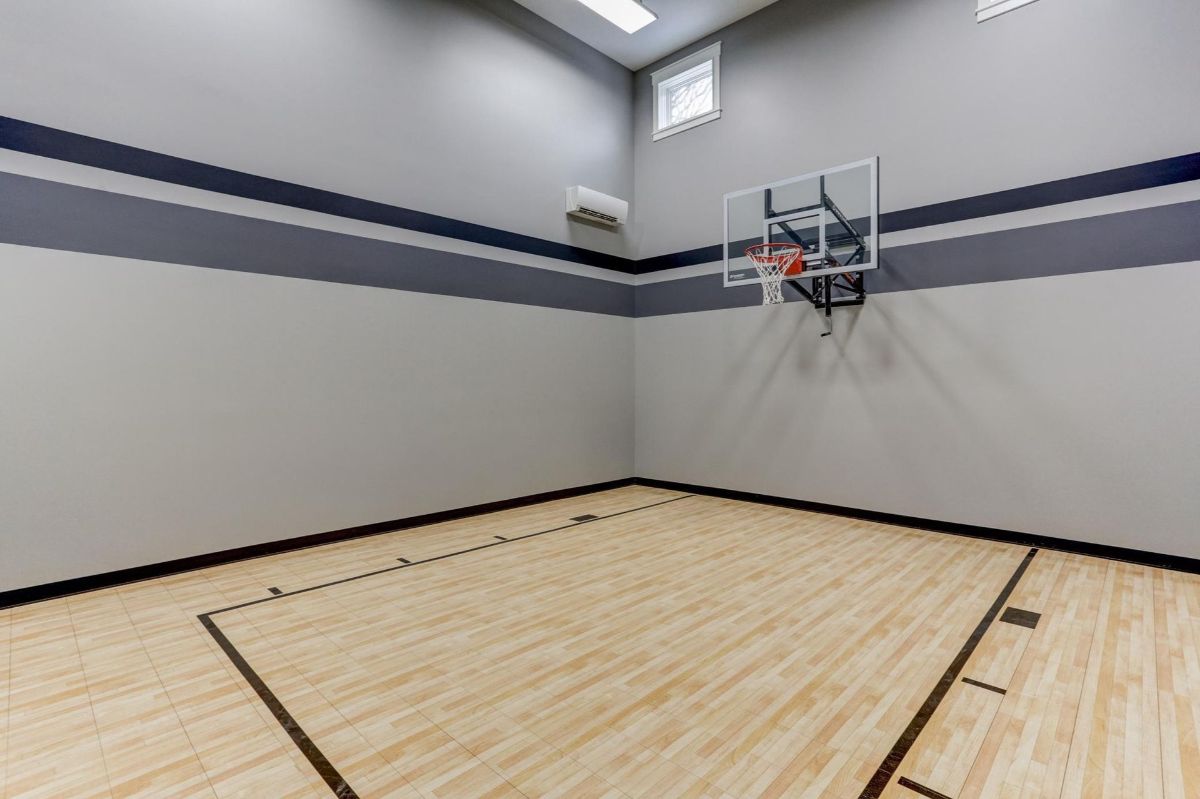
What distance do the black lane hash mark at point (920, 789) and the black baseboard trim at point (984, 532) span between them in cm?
325

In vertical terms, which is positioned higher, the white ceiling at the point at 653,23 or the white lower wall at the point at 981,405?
the white ceiling at the point at 653,23

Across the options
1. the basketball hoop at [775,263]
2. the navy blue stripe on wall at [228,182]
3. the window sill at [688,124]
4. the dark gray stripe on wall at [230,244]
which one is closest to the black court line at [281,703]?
the dark gray stripe on wall at [230,244]

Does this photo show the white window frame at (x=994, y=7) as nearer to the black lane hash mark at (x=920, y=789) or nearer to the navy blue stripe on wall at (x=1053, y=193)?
the navy blue stripe on wall at (x=1053, y=193)

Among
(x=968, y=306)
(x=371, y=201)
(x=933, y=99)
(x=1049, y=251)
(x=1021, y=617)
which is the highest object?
(x=933, y=99)

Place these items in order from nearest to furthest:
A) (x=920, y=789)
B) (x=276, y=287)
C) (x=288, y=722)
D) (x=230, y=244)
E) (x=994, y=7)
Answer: (x=920, y=789) < (x=288, y=722) < (x=230, y=244) < (x=276, y=287) < (x=994, y=7)

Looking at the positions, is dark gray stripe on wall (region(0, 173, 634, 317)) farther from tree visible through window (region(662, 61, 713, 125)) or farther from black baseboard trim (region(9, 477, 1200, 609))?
tree visible through window (region(662, 61, 713, 125))

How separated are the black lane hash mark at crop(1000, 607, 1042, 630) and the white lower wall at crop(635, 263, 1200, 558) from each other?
150 cm

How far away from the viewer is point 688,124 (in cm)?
605

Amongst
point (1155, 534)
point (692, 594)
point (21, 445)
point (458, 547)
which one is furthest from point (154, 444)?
point (1155, 534)

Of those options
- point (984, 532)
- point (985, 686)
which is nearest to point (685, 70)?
point (984, 532)

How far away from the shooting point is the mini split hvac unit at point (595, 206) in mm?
5816

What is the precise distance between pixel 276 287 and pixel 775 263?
384cm

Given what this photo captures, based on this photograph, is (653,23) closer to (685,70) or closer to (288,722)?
(685,70)

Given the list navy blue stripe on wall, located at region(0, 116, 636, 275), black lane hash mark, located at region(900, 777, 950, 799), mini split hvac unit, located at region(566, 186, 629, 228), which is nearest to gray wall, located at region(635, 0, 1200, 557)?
mini split hvac unit, located at region(566, 186, 629, 228)
